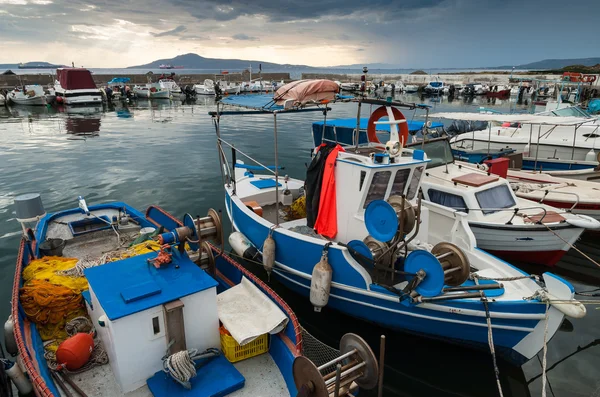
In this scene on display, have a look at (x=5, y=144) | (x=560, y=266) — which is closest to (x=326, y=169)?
(x=560, y=266)

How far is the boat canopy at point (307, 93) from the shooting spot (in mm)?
8773

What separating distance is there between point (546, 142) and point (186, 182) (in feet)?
64.2

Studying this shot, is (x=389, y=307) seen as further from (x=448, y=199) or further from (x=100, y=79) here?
(x=100, y=79)

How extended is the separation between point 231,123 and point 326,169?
29.9m

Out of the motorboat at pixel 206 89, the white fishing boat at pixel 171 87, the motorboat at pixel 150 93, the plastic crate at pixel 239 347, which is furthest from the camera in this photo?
the motorboat at pixel 206 89

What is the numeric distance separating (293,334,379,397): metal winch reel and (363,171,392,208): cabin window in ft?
13.3

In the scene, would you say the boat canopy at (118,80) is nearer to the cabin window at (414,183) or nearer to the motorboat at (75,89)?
the motorboat at (75,89)

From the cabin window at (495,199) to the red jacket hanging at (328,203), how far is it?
5014 millimetres

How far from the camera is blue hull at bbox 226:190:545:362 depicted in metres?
6.77

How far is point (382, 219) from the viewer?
655cm

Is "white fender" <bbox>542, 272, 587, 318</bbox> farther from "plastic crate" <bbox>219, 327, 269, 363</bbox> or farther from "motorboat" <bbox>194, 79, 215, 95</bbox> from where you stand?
"motorboat" <bbox>194, 79, 215, 95</bbox>

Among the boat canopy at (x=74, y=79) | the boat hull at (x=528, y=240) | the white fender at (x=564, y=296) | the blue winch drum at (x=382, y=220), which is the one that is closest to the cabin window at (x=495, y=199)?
the boat hull at (x=528, y=240)

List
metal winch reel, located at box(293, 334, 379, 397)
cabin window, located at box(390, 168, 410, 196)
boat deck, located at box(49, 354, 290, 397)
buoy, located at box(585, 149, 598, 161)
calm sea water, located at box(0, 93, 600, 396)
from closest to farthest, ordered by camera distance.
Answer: metal winch reel, located at box(293, 334, 379, 397) < boat deck, located at box(49, 354, 290, 397) < calm sea water, located at box(0, 93, 600, 396) < cabin window, located at box(390, 168, 410, 196) < buoy, located at box(585, 149, 598, 161)

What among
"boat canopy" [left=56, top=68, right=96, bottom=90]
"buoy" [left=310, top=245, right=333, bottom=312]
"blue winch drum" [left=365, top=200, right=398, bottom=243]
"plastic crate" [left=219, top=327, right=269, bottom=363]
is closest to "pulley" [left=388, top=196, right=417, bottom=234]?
"blue winch drum" [left=365, top=200, right=398, bottom=243]
